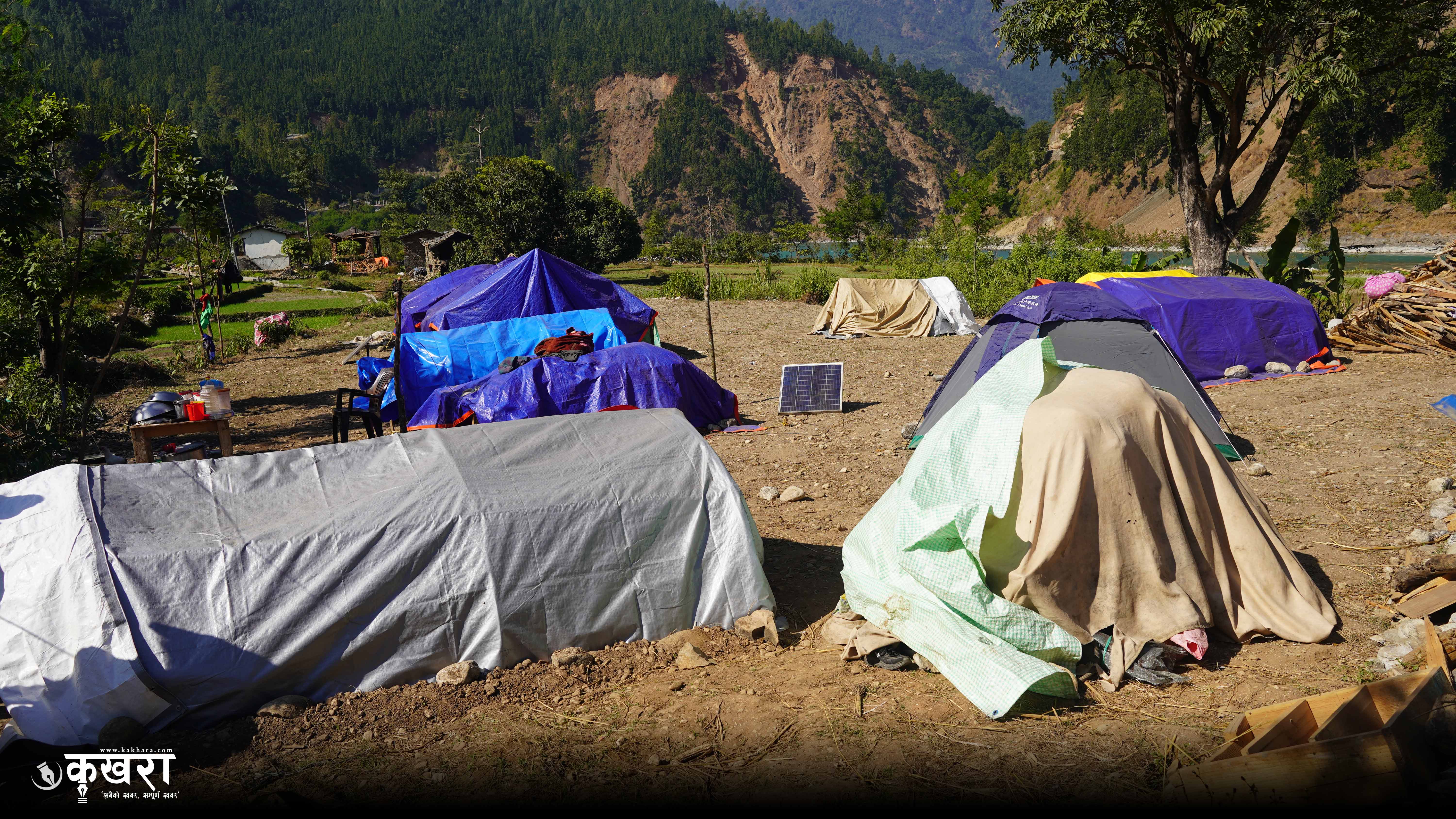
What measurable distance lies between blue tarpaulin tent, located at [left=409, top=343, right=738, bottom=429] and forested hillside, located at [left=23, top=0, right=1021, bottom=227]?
106064mm

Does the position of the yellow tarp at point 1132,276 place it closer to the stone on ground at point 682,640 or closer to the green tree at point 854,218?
the stone on ground at point 682,640

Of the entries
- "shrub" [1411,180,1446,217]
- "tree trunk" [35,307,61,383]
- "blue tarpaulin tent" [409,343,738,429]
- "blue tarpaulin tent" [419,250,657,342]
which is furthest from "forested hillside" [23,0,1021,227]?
"blue tarpaulin tent" [409,343,738,429]

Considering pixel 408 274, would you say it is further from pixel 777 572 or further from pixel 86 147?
pixel 86 147

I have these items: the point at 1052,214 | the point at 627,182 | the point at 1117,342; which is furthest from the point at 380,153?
the point at 1117,342

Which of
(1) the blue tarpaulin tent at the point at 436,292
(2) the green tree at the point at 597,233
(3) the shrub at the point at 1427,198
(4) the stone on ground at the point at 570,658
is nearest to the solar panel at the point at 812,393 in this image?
(4) the stone on ground at the point at 570,658

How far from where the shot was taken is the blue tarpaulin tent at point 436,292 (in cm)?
1769

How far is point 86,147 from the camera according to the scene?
8294 cm

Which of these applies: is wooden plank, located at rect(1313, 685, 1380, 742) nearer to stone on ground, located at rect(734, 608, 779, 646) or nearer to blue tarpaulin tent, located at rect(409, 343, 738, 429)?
stone on ground, located at rect(734, 608, 779, 646)

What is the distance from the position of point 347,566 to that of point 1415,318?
1493cm

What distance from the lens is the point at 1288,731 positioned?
3232 millimetres

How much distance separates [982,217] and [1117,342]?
3860 cm

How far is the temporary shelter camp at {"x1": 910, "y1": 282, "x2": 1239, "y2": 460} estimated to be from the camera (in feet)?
28.8

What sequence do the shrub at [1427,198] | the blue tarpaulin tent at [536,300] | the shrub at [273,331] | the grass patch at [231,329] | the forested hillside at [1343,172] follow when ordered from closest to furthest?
the blue tarpaulin tent at [536,300]
the shrub at [273,331]
the grass patch at [231,329]
the shrub at [1427,198]
the forested hillside at [1343,172]

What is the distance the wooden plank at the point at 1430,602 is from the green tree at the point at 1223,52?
38.9 ft
